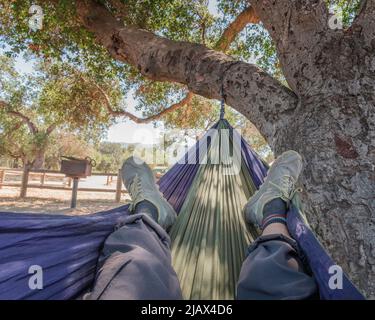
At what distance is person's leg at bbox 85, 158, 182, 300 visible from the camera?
0.69m

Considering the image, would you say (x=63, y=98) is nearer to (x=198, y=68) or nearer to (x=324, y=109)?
(x=198, y=68)

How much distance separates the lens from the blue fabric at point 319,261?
0.68 m

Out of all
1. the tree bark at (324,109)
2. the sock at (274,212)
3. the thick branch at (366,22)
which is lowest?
the sock at (274,212)

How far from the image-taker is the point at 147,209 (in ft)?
3.79

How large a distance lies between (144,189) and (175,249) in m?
0.36

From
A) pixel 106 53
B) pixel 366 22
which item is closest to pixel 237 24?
pixel 106 53

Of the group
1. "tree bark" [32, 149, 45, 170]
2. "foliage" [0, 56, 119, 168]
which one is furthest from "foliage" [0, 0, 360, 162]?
"tree bark" [32, 149, 45, 170]

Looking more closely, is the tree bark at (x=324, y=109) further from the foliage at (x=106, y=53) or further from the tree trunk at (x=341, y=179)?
the foliage at (x=106, y=53)

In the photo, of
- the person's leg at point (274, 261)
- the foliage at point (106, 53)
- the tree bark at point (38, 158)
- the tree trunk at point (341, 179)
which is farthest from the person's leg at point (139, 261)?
the tree bark at point (38, 158)

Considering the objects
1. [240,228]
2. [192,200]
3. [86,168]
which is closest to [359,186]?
[240,228]

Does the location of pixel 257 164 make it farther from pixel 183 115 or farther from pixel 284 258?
pixel 183 115

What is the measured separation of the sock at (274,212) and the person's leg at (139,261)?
1.26ft

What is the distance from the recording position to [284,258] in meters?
0.79
